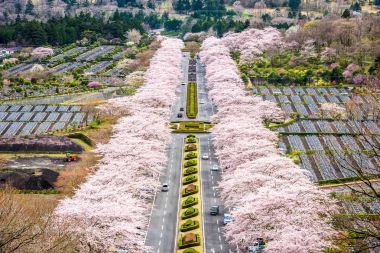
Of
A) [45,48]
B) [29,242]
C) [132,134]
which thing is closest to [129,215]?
[29,242]

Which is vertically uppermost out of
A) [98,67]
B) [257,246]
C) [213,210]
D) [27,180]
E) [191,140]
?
[27,180]

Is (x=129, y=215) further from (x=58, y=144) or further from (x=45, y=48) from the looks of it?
(x=45, y=48)

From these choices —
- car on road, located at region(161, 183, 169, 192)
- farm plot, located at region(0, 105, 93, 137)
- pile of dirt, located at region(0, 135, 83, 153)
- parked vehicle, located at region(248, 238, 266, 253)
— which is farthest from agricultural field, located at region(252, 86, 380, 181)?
farm plot, located at region(0, 105, 93, 137)

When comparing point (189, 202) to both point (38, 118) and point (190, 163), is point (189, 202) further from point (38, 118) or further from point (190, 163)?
point (38, 118)

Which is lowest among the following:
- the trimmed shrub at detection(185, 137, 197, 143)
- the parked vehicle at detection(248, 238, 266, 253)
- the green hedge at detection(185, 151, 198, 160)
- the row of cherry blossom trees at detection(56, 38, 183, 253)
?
the trimmed shrub at detection(185, 137, 197, 143)

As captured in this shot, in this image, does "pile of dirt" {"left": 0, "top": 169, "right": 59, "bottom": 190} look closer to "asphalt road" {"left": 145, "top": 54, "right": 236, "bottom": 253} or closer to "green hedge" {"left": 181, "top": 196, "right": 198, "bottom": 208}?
"asphalt road" {"left": 145, "top": 54, "right": 236, "bottom": 253}

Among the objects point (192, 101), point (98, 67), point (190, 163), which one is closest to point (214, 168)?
point (190, 163)

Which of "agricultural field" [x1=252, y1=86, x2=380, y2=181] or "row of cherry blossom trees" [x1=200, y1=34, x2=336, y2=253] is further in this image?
"agricultural field" [x1=252, y1=86, x2=380, y2=181]
